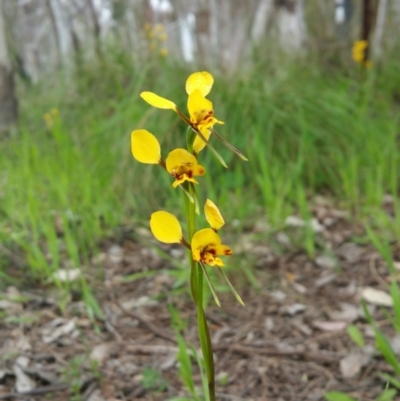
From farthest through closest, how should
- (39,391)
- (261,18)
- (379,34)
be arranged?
(379,34) < (261,18) < (39,391)

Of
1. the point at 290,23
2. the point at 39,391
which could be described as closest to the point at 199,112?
the point at 39,391

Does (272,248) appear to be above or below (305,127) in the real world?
below

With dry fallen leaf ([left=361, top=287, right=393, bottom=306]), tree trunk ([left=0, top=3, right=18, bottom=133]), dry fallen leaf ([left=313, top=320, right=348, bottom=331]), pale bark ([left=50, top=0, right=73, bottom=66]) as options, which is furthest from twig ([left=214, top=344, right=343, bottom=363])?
pale bark ([left=50, top=0, right=73, bottom=66])

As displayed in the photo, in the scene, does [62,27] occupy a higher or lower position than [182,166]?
lower

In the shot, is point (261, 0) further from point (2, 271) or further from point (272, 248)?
point (2, 271)

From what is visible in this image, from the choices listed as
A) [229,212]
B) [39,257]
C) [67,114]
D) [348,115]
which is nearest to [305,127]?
[348,115]

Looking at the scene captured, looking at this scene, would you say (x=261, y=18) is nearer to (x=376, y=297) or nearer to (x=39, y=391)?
(x=376, y=297)

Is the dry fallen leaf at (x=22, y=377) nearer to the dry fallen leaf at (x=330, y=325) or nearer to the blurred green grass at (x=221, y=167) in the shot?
the blurred green grass at (x=221, y=167)
